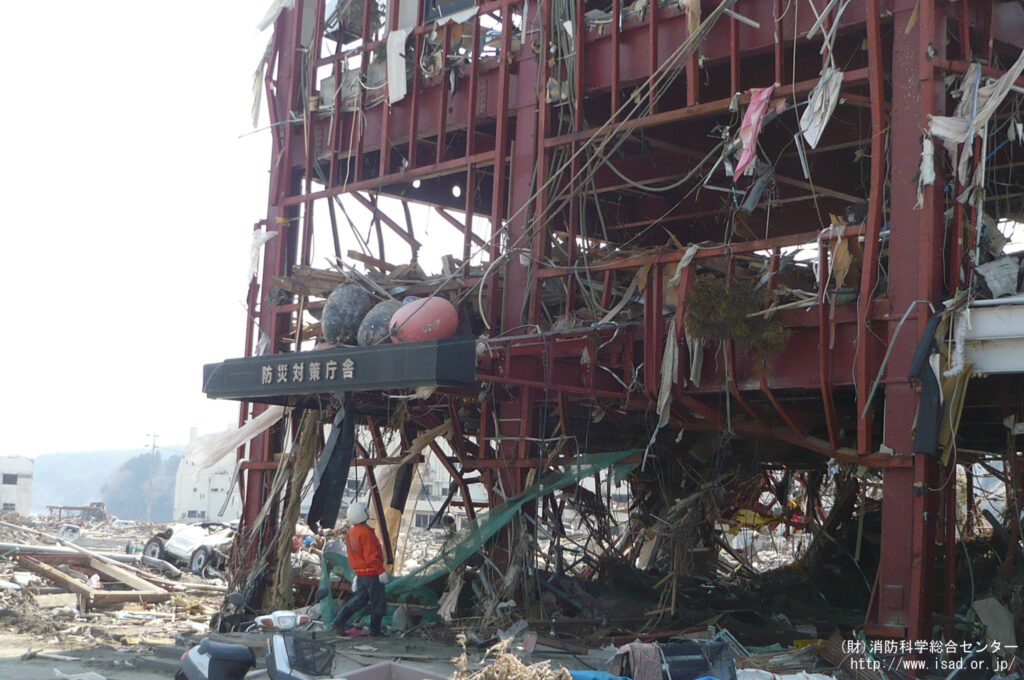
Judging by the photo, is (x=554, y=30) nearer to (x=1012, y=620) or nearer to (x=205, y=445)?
(x=205, y=445)

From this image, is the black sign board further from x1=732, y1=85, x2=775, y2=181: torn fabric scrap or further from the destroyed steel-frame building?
x1=732, y1=85, x2=775, y2=181: torn fabric scrap

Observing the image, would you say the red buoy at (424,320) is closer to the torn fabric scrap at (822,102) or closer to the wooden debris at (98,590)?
the torn fabric scrap at (822,102)

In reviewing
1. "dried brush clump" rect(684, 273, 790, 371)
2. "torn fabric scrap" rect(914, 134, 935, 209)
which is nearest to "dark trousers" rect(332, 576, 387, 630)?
"dried brush clump" rect(684, 273, 790, 371)

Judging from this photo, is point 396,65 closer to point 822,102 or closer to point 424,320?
point 424,320

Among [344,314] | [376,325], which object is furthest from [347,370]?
[344,314]

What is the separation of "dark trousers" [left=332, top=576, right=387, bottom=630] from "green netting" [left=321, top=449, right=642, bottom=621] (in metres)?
0.59

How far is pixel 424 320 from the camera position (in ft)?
49.2

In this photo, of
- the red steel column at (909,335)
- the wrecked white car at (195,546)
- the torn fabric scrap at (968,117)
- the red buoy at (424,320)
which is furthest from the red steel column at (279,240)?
the wrecked white car at (195,546)

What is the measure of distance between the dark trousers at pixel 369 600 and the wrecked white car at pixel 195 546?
17193 mm

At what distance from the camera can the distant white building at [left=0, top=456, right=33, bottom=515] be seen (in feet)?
286

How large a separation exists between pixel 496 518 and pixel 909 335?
19.1 ft

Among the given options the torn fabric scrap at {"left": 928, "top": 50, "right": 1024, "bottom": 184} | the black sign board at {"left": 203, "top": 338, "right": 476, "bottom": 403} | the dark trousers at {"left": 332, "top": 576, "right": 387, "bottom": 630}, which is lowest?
the dark trousers at {"left": 332, "top": 576, "right": 387, "bottom": 630}

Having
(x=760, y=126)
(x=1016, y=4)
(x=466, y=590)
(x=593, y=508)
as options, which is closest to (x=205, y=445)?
(x=466, y=590)

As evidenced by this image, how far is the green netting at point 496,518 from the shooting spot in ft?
48.2
